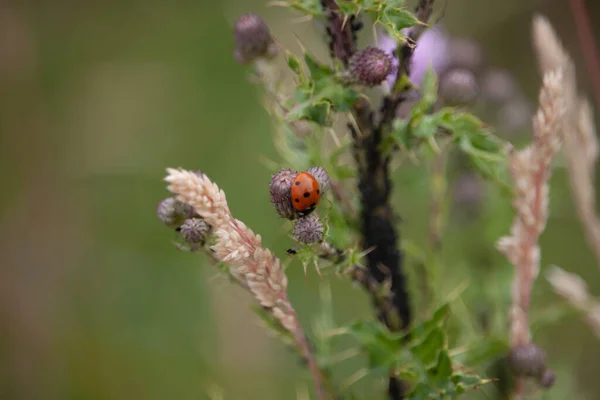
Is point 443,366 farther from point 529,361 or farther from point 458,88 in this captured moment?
point 458,88

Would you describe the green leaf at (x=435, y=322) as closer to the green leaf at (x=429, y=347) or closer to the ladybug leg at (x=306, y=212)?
the green leaf at (x=429, y=347)

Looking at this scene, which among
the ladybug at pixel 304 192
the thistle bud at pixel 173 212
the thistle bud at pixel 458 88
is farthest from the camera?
the thistle bud at pixel 458 88

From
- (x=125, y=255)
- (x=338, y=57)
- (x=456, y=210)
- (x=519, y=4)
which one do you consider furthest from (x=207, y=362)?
(x=519, y=4)

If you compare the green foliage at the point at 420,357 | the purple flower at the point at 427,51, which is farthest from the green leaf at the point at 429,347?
the purple flower at the point at 427,51

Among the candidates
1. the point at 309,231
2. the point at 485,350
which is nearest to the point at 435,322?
the point at 485,350

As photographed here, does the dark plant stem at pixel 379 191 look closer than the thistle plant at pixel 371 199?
No

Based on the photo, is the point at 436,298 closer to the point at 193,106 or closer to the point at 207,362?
the point at 207,362

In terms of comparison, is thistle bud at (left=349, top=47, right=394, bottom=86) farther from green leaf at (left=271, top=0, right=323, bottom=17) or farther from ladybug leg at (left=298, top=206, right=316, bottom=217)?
ladybug leg at (left=298, top=206, right=316, bottom=217)
